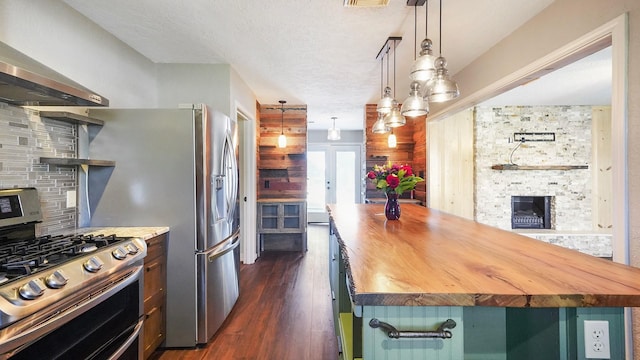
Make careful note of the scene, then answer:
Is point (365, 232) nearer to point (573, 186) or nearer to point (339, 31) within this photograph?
point (339, 31)

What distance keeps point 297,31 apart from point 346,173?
5.61 meters

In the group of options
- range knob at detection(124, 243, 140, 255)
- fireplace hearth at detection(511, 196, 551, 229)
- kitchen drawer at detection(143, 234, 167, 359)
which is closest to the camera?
range knob at detection(124, 243, 140, 255)

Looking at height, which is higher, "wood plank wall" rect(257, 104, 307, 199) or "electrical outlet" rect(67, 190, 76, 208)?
"wood plank wall" rect(257, 104, 307, 199)

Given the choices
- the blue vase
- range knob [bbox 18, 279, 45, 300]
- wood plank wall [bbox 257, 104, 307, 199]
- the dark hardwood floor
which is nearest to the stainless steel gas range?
range knob [bbox 18, 279, 45, 300]

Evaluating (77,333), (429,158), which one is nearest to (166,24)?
(77,333)

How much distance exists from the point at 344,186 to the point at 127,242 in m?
6.46

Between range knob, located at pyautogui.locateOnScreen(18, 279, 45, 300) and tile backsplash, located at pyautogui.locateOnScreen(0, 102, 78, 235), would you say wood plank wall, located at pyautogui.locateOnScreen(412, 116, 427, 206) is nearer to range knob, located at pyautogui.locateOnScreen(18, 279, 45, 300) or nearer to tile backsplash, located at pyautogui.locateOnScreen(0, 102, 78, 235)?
→ tile backsplash, located at pyautogui.locateOnScreen(0, 102, 78, 235)

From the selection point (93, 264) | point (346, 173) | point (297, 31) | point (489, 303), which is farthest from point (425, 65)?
point (346, 173)

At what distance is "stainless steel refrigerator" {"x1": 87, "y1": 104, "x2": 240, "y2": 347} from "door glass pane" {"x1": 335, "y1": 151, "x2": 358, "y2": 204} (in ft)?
19.2

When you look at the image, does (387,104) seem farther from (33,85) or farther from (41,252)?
(41,252)

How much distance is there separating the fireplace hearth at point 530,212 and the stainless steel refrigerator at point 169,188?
491 centimetres

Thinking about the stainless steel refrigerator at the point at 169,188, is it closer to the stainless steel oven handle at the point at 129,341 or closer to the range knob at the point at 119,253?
the stainless steel oven handle at the point at 129,341

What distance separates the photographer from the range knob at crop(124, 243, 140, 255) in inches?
63.1

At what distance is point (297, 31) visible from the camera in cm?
241
